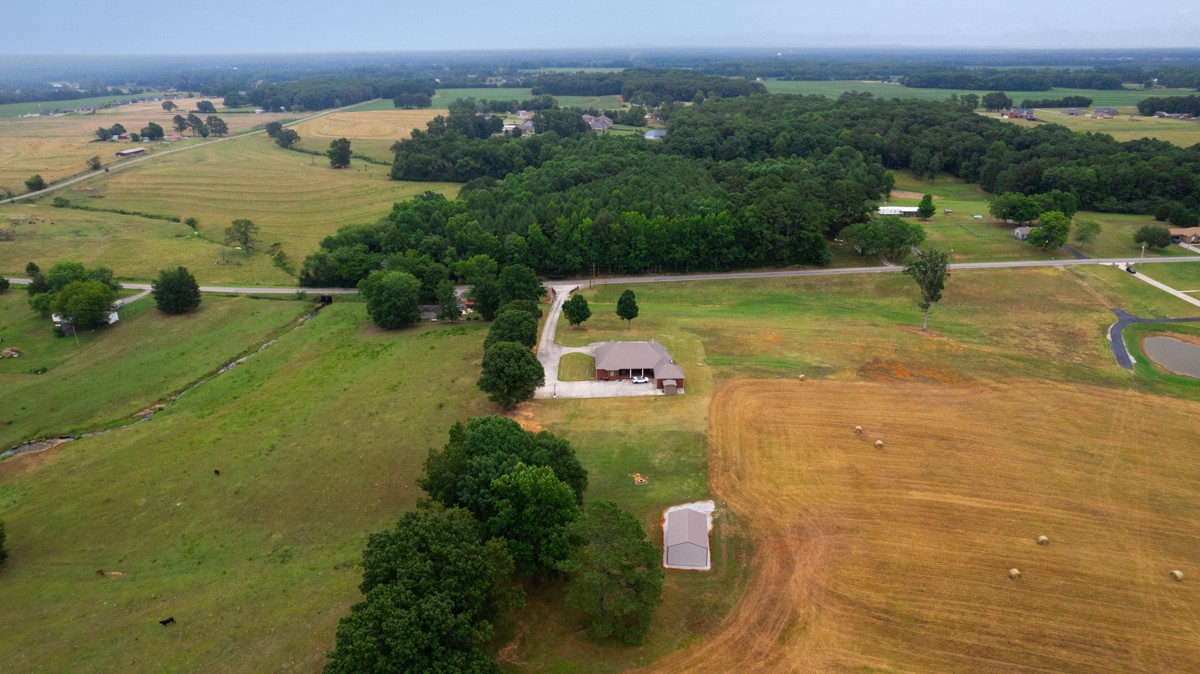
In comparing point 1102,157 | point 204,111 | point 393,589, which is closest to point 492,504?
point 393,589

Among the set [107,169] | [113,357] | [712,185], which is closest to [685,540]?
[113,357]

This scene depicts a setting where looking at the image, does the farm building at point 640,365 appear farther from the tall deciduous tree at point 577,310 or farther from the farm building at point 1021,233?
the farm building at point 1021,233

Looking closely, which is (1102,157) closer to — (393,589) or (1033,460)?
(1033,460)

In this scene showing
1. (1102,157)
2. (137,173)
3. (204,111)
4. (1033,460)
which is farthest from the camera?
(204,111)

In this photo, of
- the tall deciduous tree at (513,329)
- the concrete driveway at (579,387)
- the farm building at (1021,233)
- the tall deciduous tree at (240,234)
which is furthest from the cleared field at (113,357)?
the farm building at (1021,233)

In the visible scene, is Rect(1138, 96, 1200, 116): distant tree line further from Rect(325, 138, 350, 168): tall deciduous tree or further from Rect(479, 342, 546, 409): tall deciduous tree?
Rect(325, 138, 350, 168): tall deciduous tree
